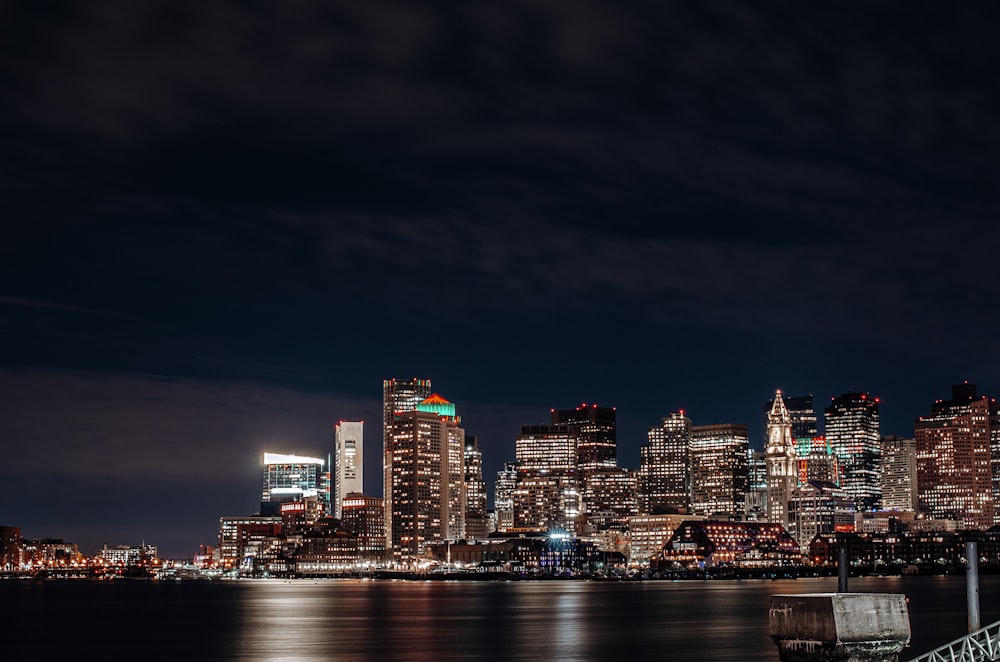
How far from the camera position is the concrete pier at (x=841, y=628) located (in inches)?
987

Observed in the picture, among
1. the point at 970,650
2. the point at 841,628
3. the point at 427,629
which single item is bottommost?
the point at 427,629

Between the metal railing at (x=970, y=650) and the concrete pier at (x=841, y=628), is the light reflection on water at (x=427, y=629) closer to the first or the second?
the metal railing at (x=970, y=650)

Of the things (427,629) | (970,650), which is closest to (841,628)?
(970,650)

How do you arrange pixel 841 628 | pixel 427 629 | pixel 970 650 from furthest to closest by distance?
pixel 427 629 → pixel 970 650 → pixel 841 628

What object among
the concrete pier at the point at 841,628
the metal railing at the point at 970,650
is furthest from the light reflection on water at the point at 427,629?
the concrete pier at the point at 841,628

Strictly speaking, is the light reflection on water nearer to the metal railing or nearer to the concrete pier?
the metal railing

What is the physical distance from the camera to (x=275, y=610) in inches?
5925

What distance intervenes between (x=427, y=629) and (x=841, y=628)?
89.2 m

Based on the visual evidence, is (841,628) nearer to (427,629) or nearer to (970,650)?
(970,650)

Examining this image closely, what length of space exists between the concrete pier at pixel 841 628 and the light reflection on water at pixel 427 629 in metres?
51.5

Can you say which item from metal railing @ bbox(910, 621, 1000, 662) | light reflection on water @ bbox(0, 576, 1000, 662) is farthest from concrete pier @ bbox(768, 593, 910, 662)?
light reflection on water @ bbox(0, 576, 1000, 662)

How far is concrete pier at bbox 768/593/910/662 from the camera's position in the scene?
25.1 meters

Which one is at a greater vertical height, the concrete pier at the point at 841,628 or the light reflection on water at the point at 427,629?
the concrete pier at the point at 841,628

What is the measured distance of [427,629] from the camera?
11100 cm
